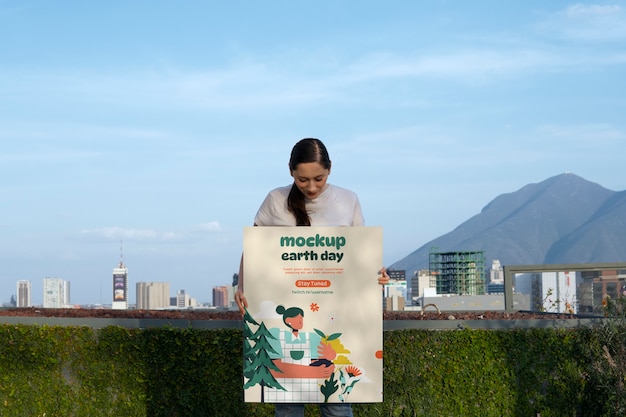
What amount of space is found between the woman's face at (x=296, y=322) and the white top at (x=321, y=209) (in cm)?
57

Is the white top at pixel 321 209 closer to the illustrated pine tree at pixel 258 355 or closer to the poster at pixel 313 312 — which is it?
the poster at pixel 313 312

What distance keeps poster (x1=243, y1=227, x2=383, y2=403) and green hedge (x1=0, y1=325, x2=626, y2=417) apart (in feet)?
Answer: 10.7

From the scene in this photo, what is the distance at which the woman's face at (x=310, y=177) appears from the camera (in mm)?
5039

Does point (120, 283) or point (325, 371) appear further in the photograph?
point (120, 283)

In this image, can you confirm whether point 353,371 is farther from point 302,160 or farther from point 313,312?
point 302,160

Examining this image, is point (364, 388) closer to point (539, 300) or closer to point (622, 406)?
point (622, 406)

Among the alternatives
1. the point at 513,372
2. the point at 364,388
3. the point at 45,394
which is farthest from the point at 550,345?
the point at 45,394

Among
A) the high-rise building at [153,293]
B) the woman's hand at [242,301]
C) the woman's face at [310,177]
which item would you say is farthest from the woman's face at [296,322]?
the high-rise building at [153,293]

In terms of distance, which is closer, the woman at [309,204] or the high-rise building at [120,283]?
the woman at [309,204]

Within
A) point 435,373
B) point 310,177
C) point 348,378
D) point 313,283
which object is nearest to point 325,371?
point 348,378

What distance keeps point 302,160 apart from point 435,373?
3935 mm

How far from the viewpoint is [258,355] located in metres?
5.02

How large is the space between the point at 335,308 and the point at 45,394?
5.40 m

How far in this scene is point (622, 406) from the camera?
795 centimetres
